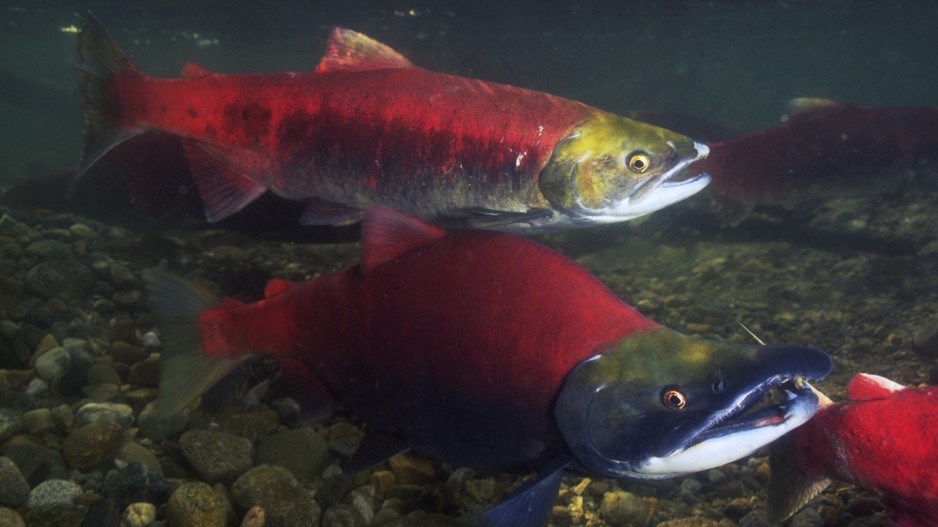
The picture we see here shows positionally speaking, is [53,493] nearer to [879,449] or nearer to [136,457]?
[136,457]

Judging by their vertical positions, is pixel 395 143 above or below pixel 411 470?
above

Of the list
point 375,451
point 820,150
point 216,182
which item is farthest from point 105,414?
point 820,150

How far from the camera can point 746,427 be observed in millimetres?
1637

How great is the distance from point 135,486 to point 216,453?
0.38 meters

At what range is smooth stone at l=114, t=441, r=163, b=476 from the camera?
2787mm

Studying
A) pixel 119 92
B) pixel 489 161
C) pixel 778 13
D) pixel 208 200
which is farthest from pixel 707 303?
pixel 778 13

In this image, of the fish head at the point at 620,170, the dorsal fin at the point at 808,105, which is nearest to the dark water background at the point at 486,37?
the dorsal fin at the point at 808,105

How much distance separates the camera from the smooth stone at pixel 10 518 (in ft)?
7.57

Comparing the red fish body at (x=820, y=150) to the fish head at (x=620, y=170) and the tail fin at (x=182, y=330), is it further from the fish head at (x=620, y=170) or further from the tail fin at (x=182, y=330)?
the tail fin at (x=182, y=330)

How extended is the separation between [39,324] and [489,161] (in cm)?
366

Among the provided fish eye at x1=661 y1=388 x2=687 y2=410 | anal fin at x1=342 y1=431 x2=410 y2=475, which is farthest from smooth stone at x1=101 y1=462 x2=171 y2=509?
fish eye at x1=661 y1=388 x2=687 y2=410

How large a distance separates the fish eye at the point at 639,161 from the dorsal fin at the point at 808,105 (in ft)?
23.0

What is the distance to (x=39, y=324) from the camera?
401 centimetres

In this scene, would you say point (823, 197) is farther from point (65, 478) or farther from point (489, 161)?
point (65, 478)
